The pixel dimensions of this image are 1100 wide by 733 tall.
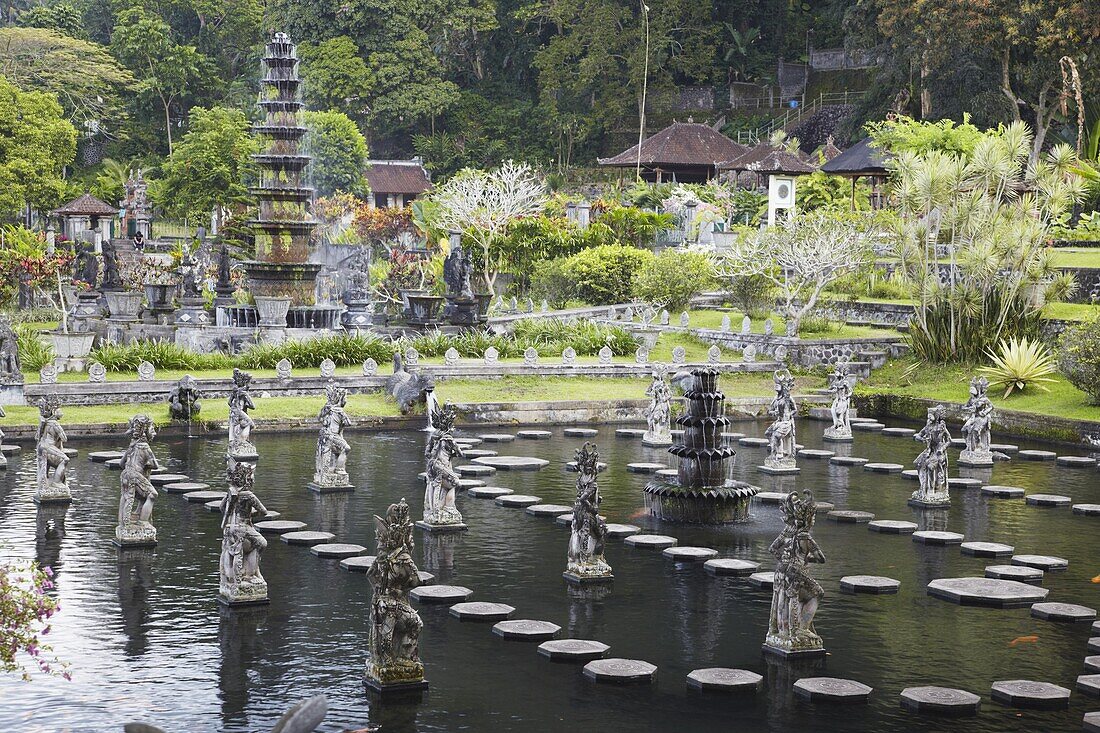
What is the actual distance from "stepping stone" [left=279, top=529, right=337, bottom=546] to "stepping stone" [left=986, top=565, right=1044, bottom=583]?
8.58m

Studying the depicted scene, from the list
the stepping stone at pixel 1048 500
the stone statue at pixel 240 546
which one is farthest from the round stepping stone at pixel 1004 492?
the stone statue at pixel 240 546

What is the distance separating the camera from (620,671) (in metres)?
13.6

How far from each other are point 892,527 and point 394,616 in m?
10.0

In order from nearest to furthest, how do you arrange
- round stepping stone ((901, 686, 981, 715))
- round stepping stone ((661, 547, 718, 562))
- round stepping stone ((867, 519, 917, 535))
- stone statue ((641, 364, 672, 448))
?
round stepping stone ((901, 686, 981, 715)) → round stepping stone ((661, 547, 718, 562)) → round stepping stone ((867, 519, 917, 535)) → stone statue ((641, 364, 672, 448))

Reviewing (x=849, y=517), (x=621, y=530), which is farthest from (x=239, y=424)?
(x=849, y=517)

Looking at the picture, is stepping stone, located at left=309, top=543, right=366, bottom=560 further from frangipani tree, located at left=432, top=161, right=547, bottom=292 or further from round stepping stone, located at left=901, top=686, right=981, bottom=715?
frangipani tree, located at left=432, top=161, right=547, bottom=292

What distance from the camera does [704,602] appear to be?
1648 cm

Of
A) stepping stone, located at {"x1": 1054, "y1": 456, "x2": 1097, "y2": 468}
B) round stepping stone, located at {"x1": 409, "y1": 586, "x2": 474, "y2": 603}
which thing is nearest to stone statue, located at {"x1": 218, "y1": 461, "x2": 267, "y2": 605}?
round stepping stone, located at {"x1": 409, "y1": 586, "x2": 474, "y2": 603}

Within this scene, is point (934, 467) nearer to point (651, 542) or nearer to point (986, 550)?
point (986, 550)

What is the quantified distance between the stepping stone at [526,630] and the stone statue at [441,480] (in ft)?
16.1

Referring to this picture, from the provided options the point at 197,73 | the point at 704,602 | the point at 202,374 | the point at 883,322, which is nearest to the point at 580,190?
the point at 197,73

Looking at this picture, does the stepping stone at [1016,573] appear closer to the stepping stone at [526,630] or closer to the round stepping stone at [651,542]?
the round stepping stone at [651,542]

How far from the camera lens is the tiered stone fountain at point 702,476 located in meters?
21.1

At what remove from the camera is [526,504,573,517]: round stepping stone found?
833 inches
